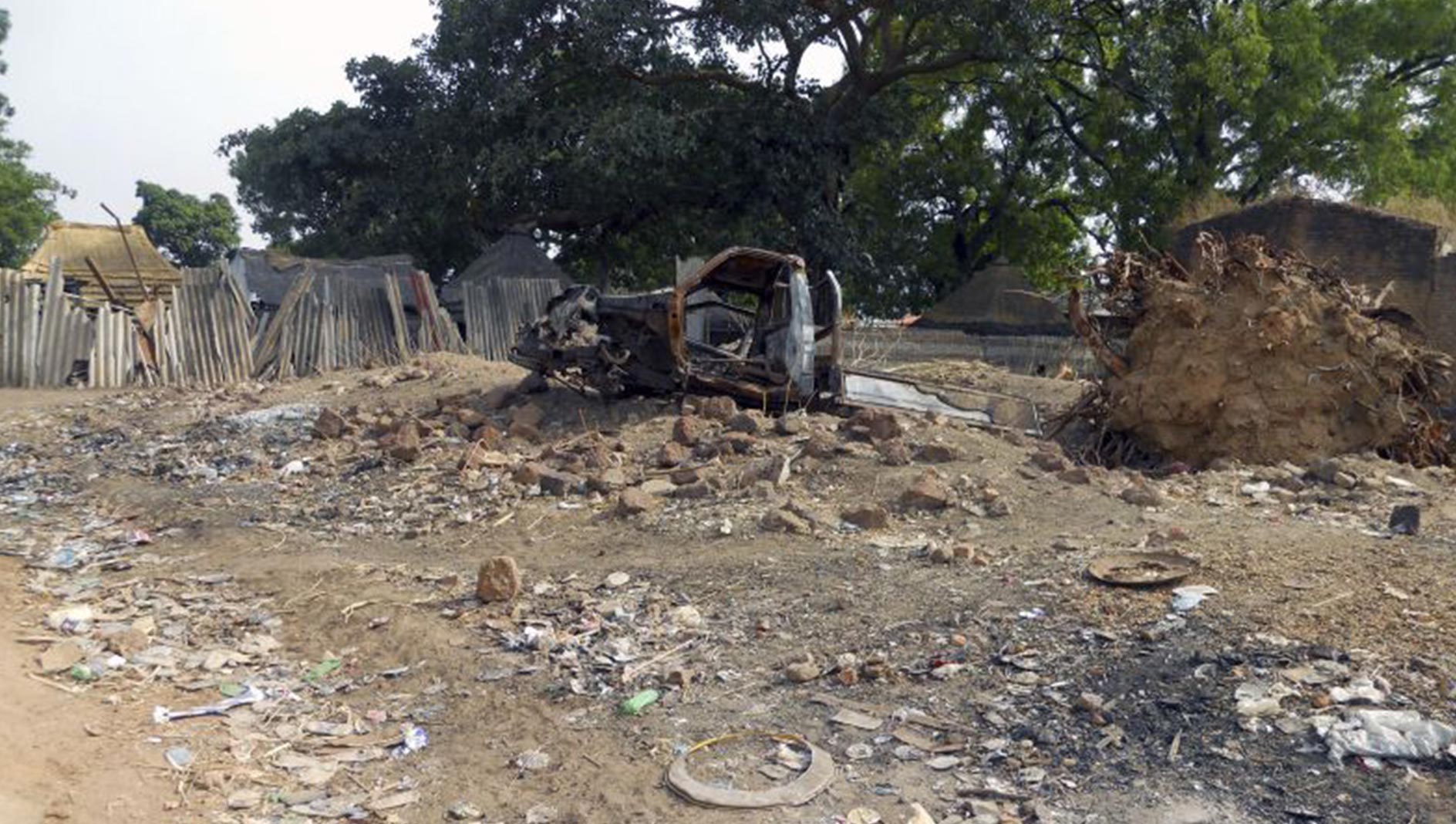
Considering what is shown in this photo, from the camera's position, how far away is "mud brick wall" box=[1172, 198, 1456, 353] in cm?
1220

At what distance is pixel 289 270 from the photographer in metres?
18.9

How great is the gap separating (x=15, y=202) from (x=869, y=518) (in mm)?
32237

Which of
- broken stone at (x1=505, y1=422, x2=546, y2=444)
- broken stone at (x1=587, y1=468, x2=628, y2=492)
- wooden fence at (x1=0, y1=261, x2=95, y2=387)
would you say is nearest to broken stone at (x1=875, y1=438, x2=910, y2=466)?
broken stone at (x1=587, y1=468, x2=628, y2=492)

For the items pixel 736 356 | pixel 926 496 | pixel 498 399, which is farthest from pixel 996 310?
pixel 926 496

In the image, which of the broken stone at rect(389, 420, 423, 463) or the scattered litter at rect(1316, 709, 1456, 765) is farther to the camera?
the broken stone at rect(389, 420, 423, 463)

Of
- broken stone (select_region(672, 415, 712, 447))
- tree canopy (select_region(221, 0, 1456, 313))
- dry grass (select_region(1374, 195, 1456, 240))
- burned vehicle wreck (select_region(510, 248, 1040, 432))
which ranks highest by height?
tree canopy (select_region(221, 0, 1456, 313))

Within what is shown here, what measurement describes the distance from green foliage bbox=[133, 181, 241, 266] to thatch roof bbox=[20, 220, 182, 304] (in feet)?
56.1

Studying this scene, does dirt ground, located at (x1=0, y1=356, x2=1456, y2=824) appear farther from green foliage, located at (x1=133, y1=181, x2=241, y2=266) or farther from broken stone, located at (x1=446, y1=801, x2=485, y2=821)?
green foliage, located at (x1=133, y1=181, x2=241, y2=266)

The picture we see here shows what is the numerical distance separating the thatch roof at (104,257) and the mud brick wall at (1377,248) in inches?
683

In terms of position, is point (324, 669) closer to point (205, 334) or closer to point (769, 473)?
point (769, 473)

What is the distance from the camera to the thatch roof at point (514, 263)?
18781 mm

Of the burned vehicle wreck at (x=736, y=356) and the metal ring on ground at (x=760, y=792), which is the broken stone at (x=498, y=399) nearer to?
the burned vehicle wreck at (x=736, y=356)

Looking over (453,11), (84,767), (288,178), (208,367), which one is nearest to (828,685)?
(84,767)

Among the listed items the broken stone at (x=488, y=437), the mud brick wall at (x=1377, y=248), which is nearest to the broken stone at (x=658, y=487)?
the broken stone at (x=488, y=437)
